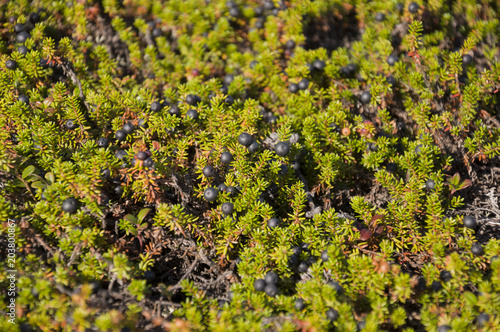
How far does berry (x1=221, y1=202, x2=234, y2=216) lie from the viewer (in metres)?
3.14

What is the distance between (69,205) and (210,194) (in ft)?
3.68

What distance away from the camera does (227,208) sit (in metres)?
3.14

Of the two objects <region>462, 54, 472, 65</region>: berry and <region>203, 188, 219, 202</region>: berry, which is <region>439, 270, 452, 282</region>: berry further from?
<region>462, 54, 472, 65</region>: berry

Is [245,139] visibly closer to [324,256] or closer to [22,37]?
[324,256]

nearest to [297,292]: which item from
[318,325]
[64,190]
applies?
[318,325]

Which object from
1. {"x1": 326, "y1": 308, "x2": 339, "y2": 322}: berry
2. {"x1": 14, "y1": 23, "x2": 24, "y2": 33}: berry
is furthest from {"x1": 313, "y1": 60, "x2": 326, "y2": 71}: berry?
{"x1": 14, "y1": 23, "x2": 24, "y2": 33}: berry

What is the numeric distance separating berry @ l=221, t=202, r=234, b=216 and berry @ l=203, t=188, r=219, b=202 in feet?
0.38

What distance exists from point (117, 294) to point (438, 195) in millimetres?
2855

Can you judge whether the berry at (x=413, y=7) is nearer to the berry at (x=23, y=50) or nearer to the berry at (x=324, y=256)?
the berry at (x=324, y=256)

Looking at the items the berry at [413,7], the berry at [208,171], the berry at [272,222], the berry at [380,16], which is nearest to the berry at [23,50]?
the berry at [208,171]

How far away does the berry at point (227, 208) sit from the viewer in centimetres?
314

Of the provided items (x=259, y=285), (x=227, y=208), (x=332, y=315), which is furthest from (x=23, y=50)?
(x=332, y=315)

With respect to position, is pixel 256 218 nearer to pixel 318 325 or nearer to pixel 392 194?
pixel 318 325

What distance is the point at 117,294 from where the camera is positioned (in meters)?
2.62
